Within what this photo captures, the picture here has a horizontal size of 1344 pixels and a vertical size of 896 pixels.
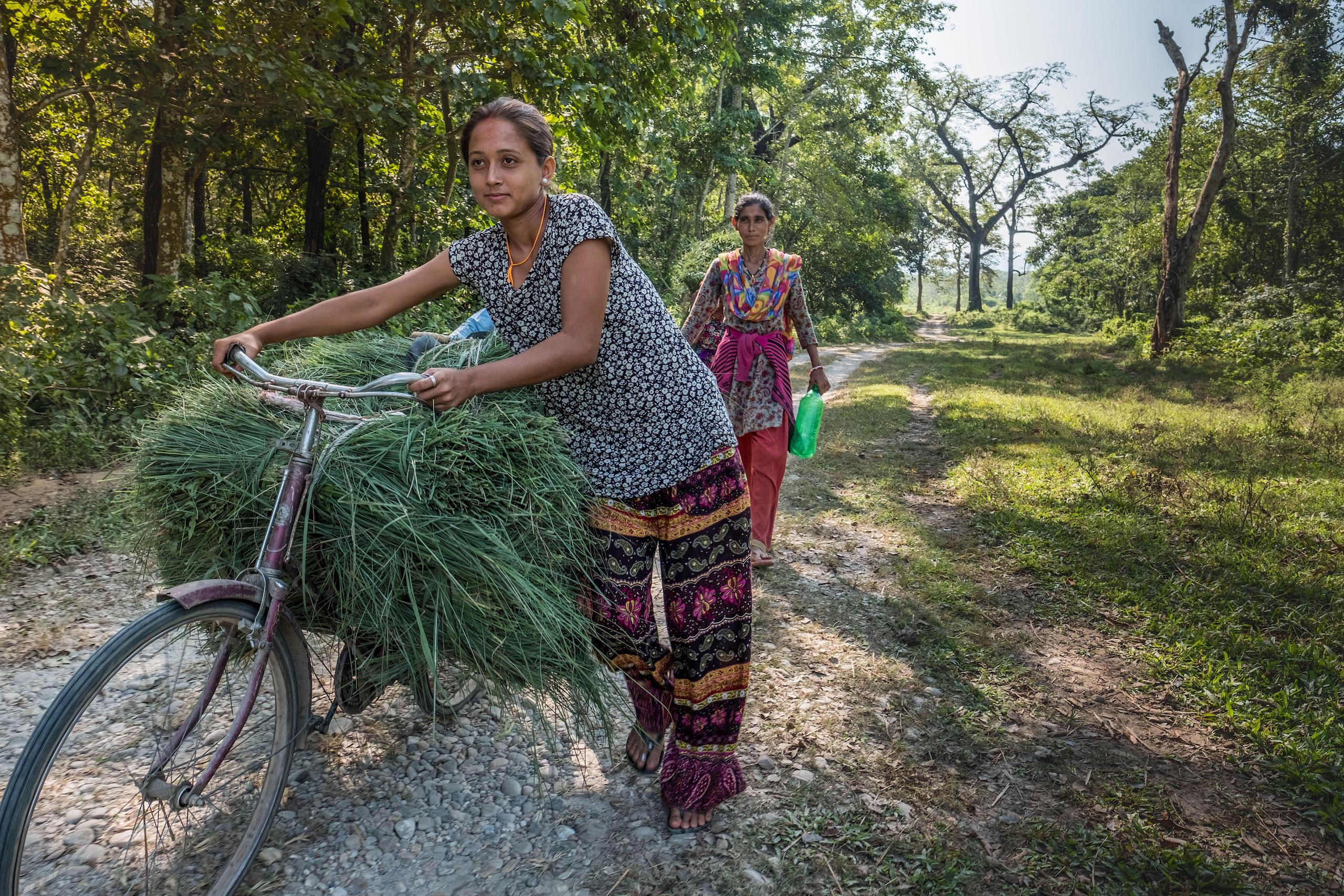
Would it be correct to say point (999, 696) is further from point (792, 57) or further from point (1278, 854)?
point (792, 57)

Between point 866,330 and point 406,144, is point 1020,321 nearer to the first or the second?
point 866,330

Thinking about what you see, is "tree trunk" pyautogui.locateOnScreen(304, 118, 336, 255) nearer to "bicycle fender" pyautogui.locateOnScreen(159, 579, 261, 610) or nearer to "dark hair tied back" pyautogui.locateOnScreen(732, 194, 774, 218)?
"dark hair tied back" pyautogui.locateOnScreen(732, 194, 774, 218)

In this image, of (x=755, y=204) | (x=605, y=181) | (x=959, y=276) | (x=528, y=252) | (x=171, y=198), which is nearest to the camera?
(x=528, y=252)

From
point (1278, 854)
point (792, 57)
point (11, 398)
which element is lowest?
point (1278, 854)

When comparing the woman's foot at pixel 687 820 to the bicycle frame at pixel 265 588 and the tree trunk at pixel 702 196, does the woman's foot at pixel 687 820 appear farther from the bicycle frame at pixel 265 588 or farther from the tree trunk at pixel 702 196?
the tree trunk at pixel 702 196

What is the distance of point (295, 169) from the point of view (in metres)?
11.1

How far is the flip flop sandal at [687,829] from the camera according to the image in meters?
2.29

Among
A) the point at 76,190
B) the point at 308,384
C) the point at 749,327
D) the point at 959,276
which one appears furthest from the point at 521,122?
the point at 959,276

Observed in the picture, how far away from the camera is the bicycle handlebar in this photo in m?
1.70

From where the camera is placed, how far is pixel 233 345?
1.87 m

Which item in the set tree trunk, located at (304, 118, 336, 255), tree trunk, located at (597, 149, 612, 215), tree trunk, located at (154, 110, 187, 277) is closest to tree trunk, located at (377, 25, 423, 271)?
tree trunk, located at (304, 118, 336, 255)

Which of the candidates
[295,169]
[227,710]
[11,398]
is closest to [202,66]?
[11,398]

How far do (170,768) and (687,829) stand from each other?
4.58 ft

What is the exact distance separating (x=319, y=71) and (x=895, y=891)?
22.8 ft
